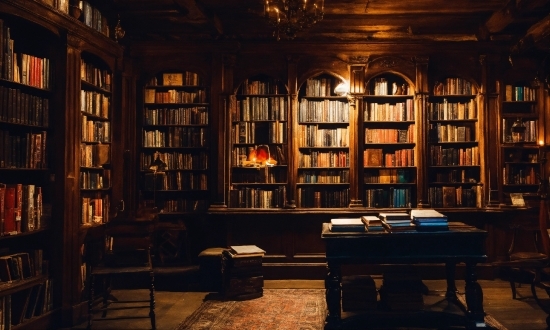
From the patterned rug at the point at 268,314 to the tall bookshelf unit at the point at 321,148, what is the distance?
4.82ft

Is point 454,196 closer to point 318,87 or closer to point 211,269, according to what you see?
point 318,87

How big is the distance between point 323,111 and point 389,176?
51.2 inches

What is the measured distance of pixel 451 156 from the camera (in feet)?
24.6

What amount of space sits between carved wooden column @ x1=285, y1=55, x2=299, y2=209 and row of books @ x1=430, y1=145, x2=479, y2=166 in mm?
1919

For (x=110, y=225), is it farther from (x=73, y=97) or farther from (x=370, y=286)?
(x=370, y=286)

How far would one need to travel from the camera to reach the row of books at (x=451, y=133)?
7.51 metres

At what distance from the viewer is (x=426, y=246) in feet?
13.4

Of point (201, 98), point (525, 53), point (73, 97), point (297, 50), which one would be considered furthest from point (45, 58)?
point (525, 53)

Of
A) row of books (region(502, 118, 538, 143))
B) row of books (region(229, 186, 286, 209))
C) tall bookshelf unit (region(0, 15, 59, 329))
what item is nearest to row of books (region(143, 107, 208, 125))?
row of books (region(229, 186, 286, 209))

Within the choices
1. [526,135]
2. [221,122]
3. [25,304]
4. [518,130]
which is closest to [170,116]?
[221,122]

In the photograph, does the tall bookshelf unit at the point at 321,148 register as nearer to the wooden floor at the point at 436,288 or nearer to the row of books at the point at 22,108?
the wooden floor at the point at 436,288

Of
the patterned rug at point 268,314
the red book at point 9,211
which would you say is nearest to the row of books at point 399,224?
the patterned rug at point 268,314

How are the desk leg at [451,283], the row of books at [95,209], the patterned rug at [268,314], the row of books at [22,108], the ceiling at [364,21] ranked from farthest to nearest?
the ceiling at [364,21] → the row of books at [95,209] → the patterned rug at [268,314] → the desk leg at [451,283] → the row of books at [22,108]

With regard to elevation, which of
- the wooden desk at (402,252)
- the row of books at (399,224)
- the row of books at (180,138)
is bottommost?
the wooden desk at (402,252)
